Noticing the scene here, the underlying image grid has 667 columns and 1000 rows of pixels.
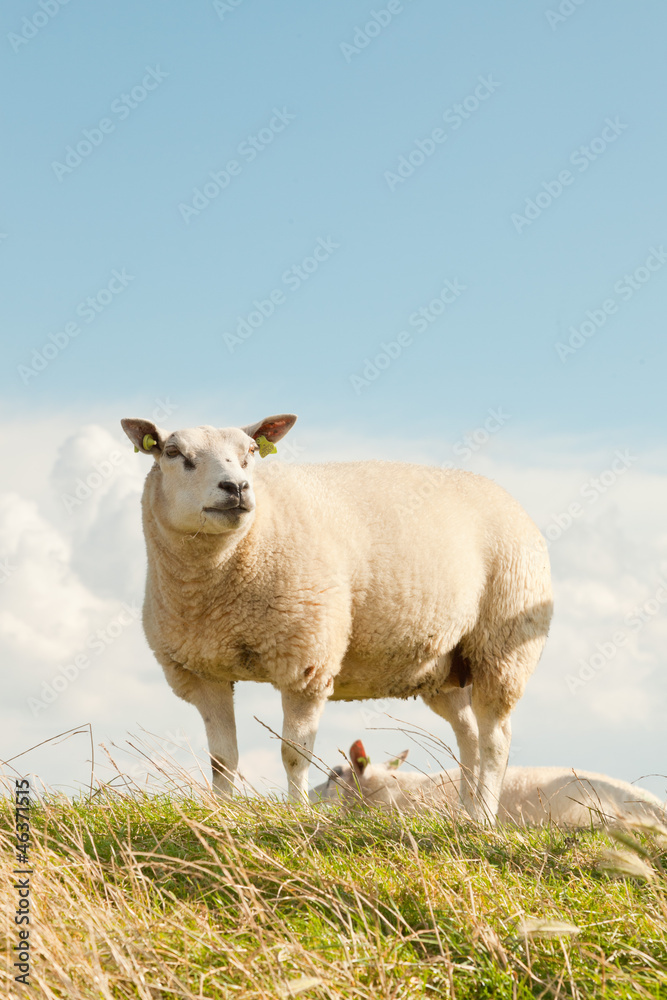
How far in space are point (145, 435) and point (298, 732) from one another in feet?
8.60

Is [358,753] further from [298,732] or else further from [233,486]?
[233,486]

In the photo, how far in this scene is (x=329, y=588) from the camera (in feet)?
25.5

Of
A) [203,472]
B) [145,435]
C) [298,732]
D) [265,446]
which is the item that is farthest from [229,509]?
[298,732]

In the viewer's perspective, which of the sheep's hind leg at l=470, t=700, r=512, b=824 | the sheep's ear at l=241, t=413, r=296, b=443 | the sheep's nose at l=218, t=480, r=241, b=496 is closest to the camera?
the sheep's nose at l=218, t=480, r=241, b=496

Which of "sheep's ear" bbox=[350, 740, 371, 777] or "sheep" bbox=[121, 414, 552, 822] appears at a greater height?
"sheep" bbox=[121, 414, 552, 822]

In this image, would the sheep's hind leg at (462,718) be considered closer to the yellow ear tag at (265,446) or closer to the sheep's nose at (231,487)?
the yellow ear tag at (265,446)

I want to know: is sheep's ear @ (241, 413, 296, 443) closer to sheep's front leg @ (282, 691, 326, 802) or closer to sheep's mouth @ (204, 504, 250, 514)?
sheep's mouth @ (204, 504, 250, 514)

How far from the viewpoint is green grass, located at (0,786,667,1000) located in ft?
12.5

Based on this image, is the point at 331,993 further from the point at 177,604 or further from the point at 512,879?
the point at 177,604

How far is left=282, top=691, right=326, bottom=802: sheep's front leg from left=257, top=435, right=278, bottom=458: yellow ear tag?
202 cm

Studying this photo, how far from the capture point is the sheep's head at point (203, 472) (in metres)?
7.23

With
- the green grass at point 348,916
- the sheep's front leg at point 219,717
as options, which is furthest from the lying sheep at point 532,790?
the green grass at point 348,916

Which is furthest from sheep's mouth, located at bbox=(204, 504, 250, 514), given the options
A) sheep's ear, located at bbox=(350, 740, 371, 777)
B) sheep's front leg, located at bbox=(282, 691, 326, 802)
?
sheep's ear, located at bbox=(350, 740, 371, 777)

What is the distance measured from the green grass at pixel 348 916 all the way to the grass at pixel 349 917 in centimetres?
1
